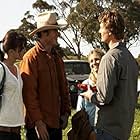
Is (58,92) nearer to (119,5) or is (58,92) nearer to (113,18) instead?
(113,18)

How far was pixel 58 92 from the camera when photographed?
17.3ft

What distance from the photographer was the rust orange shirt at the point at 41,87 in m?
5.04

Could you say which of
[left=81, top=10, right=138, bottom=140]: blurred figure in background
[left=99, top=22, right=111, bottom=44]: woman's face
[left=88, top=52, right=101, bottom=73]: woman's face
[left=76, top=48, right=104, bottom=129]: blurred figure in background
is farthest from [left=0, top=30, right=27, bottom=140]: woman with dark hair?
[left=88, top=52, right=101, bottom=73]: woman's face

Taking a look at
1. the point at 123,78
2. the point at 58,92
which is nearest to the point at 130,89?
the point at 123,78

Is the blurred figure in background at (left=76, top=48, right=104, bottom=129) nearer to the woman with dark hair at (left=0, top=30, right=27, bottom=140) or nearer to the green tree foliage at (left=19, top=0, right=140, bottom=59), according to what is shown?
the woman with dark hair at (left=0, top=30, right=27, bottom=140)

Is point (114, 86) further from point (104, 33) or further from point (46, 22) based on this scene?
point (46, 22)

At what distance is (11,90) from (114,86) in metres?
0.99

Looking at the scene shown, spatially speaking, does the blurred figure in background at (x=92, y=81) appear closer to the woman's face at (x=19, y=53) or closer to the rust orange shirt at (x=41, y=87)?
the rust orange shirt at (x=41, y=87)

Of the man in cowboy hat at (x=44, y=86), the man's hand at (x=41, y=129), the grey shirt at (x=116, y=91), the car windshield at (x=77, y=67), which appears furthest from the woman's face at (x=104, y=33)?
the car windshield at (x=77, y=67)

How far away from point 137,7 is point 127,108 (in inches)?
1753

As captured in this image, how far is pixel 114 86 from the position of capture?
15.2 ft

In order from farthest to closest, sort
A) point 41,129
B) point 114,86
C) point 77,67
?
point 77,67, point 41,129, point 114,86

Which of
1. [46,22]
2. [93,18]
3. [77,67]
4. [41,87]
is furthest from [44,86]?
[93,18]

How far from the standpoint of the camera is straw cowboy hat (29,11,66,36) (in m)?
5.26
